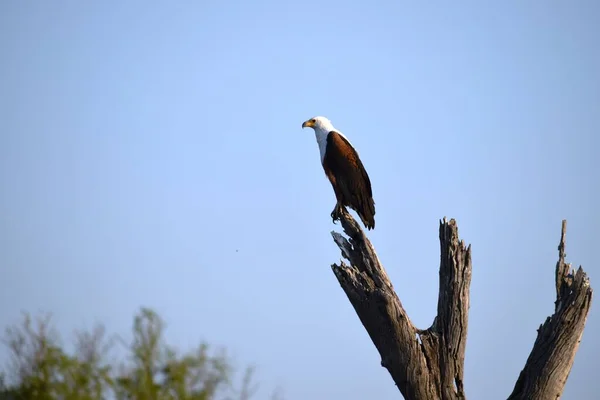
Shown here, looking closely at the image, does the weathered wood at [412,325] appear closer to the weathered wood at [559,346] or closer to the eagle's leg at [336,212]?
the weathered wood at [559,346]

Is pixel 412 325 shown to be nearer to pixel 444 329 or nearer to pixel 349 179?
pixel 444 329

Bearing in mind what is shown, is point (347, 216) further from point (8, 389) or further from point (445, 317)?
point (8, 389)

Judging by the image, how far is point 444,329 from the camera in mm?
8539

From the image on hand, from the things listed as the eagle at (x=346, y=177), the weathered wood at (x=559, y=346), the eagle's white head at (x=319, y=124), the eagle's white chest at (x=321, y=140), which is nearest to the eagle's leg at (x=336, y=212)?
the eagle at (x=346, y=177)

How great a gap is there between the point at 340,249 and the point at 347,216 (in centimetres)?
69

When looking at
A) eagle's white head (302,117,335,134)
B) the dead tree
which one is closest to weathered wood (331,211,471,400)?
the dead tree

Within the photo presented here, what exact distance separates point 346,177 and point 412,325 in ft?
9.19

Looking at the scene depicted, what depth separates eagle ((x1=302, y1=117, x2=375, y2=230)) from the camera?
10461mm

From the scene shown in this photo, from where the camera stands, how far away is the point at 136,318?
6.79 m

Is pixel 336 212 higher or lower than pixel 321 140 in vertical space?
lower

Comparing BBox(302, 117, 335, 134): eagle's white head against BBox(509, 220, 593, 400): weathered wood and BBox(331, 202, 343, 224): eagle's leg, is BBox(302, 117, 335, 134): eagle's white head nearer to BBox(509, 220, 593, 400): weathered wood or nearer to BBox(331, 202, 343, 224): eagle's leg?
BBox(331, 202, 343, 224): eagle's leg

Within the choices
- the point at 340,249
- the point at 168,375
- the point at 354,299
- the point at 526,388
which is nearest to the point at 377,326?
the point at 354,299

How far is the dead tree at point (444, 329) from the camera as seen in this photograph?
27.4ft

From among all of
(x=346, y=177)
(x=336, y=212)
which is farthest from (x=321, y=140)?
(x=336, y=212)
